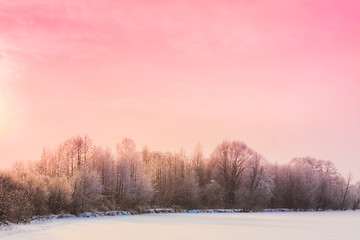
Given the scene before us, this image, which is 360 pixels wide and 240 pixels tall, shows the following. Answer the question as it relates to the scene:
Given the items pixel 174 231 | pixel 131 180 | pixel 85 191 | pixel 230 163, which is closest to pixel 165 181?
pixel 230 163

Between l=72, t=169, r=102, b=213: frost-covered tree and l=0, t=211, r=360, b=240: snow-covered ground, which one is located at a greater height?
l=72, t=169, r=102, b=213: frost-covered tree

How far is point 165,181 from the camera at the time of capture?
271ft

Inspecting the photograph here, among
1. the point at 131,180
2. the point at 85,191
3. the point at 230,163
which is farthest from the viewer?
the point at 230,163

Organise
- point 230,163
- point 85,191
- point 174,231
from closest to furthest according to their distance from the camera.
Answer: point 174,231
point 85,191
point 230,163

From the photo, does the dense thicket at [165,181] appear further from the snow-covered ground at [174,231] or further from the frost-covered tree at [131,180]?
the snow-covered ground at [174,231]

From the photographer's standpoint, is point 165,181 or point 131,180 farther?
point 165,181

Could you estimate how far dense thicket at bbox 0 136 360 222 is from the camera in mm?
43938

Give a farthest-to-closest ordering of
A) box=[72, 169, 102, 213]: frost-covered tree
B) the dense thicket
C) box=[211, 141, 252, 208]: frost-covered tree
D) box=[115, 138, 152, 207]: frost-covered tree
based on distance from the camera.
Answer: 1. box=[211, 141, 252, 208]: frost-covered tree
2. box=[115, 138, 152, 207]: frost-covered tree
3. box=[72, 169, 102, 213]: frost-covered tree
4. the dense thicket

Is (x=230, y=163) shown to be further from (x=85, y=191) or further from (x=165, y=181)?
(x=85, y=191)

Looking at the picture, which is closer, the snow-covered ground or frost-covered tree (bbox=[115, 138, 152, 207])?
the snow-covered ground

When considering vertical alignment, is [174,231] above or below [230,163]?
below

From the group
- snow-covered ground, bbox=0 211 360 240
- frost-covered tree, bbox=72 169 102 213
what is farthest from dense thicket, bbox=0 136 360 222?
snow-covered ground, bbox=0 211 360 240

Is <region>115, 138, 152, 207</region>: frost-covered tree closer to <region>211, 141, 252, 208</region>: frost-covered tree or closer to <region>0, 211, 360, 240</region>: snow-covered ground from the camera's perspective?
<region>211, 141, 252, 208</region>: frost-covered tree

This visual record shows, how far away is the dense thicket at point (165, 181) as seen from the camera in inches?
1730
